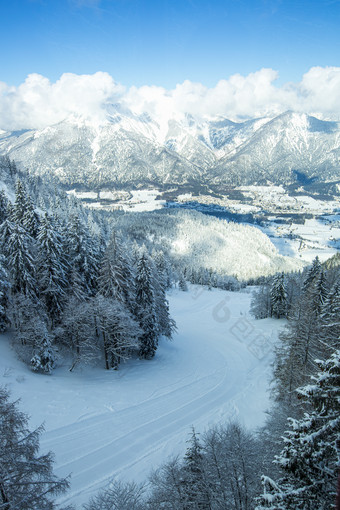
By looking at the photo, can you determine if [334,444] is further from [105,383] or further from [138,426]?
[105,383]

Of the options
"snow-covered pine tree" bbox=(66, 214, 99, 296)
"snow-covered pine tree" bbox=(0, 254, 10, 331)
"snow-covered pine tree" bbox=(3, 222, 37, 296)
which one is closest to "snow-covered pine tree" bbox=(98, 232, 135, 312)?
"snow-covered pine tree" bbox=(66, 214, 99, 296)

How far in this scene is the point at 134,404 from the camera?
80.2 feet

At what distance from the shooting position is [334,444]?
246 inches

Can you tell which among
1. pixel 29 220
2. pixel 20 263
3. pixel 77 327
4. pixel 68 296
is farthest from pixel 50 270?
pixel 29 220

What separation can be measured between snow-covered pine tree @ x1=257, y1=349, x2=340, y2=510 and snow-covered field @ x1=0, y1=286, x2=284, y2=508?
12469 mm

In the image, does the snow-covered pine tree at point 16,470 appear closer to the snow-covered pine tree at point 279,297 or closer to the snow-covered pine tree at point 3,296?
the snow-covered pine tree at point 3,296

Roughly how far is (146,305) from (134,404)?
11921 mm

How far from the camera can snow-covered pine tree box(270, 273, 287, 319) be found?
57.3 m

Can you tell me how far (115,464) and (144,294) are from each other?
1865cm

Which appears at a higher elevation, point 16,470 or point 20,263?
point 20,263

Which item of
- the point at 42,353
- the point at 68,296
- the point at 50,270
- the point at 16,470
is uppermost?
the point at 50,270

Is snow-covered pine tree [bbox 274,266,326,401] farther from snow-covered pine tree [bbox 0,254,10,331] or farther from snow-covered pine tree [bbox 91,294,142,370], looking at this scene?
snow-covered pine tree [bbox 0,254,10,331]

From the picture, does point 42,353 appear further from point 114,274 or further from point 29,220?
point 29,220

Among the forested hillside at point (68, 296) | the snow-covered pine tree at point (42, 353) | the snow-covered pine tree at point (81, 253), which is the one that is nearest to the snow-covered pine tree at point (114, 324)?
the forested hillside at point (68, 296)
